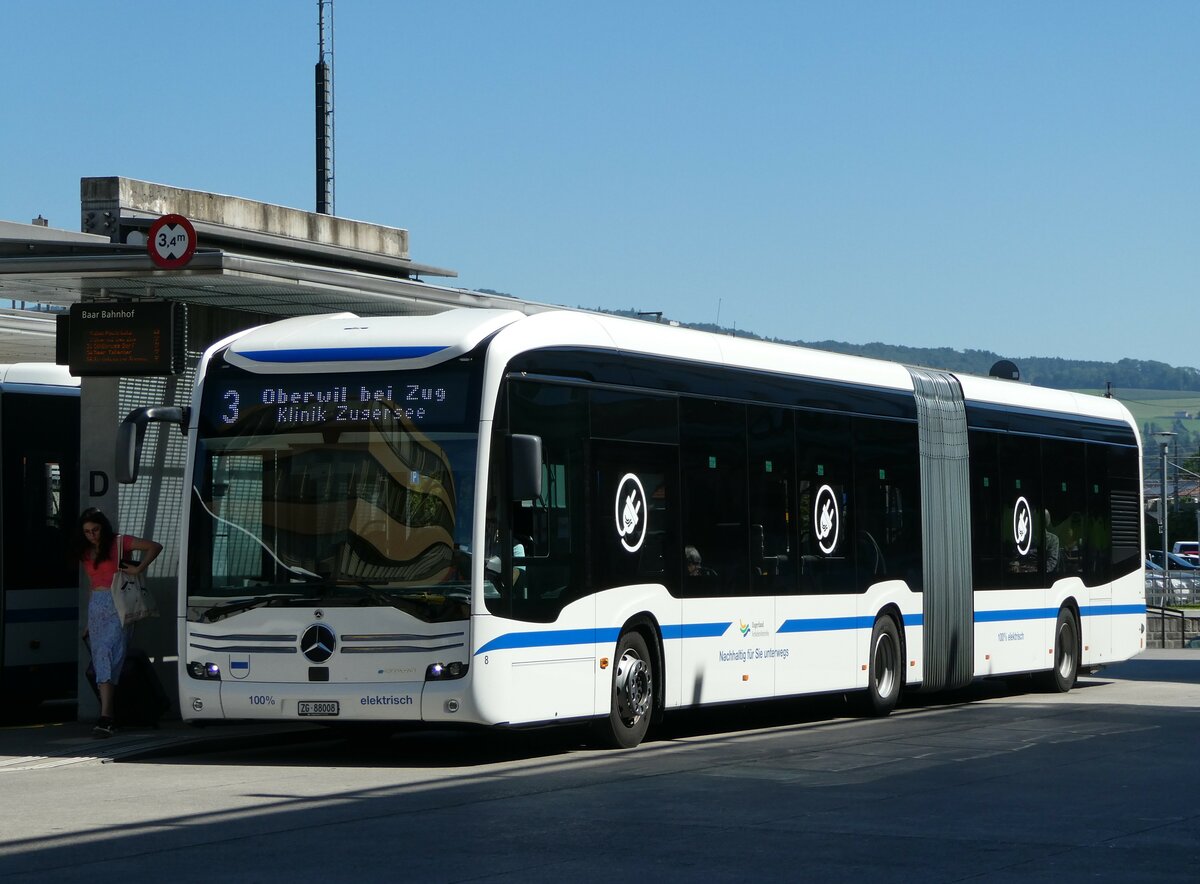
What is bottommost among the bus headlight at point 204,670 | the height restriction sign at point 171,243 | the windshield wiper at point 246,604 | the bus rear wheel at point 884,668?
the bus rear wheel at point 884,668

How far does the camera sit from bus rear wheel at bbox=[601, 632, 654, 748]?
15125 millimetres

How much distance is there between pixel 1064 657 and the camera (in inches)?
933

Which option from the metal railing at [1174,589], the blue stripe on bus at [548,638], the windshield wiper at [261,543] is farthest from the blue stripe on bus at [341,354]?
the metal railing at [1174,589]

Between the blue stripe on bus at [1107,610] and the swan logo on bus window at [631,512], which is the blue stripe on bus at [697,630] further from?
the blue stripe on bus at [1107,610]

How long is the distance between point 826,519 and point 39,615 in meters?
7.36

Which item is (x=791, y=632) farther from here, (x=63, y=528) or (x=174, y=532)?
(x=63, y=528)

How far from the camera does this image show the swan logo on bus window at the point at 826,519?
18531 mm

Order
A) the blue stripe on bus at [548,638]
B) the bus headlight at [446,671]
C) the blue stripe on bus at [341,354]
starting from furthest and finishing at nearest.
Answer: the blue stripe on bus at [341,354] → the blue stripe on bus at [548,638] → the bus headlight at [446,671]

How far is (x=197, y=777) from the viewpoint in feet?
44.2

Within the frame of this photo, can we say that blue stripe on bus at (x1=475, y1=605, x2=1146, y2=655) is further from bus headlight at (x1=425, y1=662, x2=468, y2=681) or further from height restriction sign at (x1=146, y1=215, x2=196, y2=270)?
height restriction sign at (x1=146, y1=215, x2=196, y2=270)

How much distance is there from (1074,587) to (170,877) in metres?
16.7

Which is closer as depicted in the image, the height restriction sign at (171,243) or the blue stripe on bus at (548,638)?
the blue stripe on bus at (548,638)

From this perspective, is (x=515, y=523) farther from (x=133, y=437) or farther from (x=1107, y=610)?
(x=1107, y=610)

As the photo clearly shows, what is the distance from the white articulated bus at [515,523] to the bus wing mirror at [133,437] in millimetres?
28
